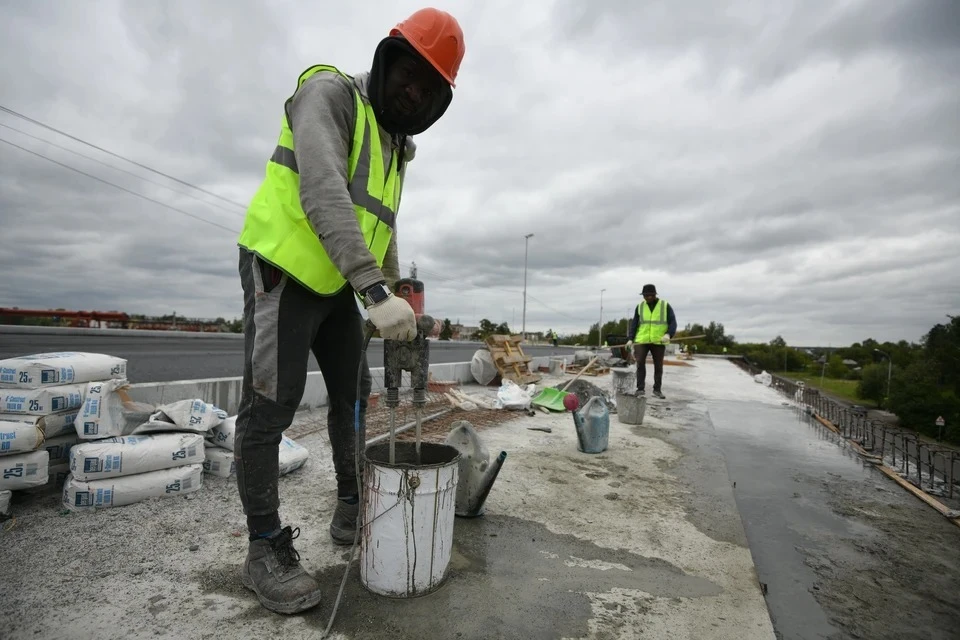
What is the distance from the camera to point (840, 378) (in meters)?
Answer: 99.8

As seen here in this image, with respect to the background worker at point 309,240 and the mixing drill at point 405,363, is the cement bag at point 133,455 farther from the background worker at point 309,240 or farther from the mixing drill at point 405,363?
the mixing drill at point 405,363

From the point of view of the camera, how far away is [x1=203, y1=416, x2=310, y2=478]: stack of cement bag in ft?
9.80

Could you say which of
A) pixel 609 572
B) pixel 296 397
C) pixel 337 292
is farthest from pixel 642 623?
pixel 337 292

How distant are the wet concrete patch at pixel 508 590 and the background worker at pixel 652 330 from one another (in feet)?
19.4

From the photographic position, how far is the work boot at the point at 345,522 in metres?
2.23

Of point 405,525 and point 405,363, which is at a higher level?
point 405,363

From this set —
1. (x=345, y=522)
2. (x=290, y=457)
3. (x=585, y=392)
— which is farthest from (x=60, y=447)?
(x=585, y=392)

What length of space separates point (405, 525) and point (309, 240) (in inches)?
44.3

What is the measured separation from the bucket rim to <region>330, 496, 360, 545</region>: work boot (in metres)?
0.29

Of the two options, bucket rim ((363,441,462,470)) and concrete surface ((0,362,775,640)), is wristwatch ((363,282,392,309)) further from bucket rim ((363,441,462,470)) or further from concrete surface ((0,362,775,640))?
concrete surface ((0,362,775,640))

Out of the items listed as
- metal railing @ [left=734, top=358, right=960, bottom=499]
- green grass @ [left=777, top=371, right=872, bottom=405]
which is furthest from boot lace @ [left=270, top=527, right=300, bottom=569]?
green grass @ [left=777, top=371, right=872, bottom=405]

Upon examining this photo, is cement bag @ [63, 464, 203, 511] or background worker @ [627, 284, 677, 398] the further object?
background worker @ [627, 284, 677, 398]

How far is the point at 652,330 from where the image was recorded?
26.2ft

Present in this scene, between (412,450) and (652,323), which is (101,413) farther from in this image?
(652,323)
